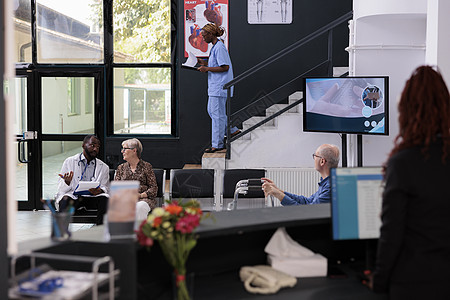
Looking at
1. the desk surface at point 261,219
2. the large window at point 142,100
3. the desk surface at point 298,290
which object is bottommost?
the desk surface at point 298,290

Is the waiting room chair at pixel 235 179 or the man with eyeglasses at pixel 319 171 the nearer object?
the man with eyeglasses at pixel 319 171

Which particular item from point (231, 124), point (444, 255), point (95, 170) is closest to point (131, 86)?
point (231, 124)

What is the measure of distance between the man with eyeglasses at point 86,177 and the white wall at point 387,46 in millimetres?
3175

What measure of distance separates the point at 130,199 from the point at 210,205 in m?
4.84

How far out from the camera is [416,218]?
251cm

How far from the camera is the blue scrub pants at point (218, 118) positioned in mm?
8531

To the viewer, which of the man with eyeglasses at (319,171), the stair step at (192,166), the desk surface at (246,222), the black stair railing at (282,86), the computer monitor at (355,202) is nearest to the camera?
the desk surface at (246,222)

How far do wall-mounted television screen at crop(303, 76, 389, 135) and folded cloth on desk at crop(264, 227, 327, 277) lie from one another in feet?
13.5

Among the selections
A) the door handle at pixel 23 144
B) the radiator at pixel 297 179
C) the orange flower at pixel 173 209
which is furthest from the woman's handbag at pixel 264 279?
the door handle at pixel 23 144

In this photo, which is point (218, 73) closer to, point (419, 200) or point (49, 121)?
point (49, 121)

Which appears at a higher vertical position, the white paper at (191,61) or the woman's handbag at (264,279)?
the white paper at (191,61)

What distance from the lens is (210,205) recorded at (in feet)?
24.5

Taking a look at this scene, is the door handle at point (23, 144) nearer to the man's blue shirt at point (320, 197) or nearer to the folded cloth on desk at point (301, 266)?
the man's blue shirt at point (320, 197)

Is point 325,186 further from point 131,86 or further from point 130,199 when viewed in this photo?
point 131,86
